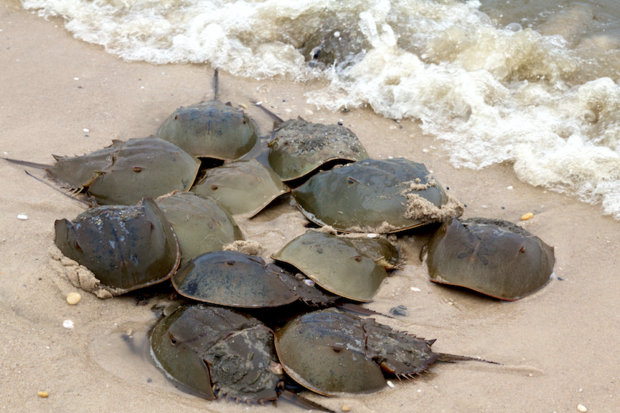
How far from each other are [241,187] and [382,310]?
1132mm

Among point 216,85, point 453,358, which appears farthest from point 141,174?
point 453,358

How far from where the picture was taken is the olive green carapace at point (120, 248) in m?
2.24

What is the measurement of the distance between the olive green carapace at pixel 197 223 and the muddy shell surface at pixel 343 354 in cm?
68

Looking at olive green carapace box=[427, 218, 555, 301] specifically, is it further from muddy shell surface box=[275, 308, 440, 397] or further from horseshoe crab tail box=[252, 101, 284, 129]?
horseshoe crab tail box=[252, 101, 284, 129]

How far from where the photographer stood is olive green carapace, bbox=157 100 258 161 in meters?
3.36

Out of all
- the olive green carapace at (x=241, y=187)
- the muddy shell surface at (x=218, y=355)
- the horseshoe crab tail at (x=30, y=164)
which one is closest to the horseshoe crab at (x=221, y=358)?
the muddy shell surface at (x=218, y=355)

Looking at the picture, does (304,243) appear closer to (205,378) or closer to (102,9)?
(205,378)

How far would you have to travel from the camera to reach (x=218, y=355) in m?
1.92

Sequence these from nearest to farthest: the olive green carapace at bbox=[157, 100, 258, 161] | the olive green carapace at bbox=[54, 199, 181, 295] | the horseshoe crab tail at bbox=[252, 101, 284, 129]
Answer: the olive green carapace at bbox=[54, 199, 181, 295] < the olive green carapace at bbox=[157, 100, 258, 161] < the horseshoe crab tail at bbox=[252, 101, 284, 129]

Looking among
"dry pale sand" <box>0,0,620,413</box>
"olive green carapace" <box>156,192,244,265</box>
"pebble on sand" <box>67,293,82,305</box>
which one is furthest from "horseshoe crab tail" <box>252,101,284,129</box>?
"pebble on sand" <box>67,293,82,305</box>

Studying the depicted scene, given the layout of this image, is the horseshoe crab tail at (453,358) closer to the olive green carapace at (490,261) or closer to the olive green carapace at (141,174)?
the olive green carapace at (490,261)

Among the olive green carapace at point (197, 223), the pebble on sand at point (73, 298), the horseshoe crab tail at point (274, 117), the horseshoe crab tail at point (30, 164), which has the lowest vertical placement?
the horseshoe crab tail at point (30, 164)

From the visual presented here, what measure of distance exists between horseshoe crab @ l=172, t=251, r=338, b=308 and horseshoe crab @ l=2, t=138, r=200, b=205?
0.80 metres

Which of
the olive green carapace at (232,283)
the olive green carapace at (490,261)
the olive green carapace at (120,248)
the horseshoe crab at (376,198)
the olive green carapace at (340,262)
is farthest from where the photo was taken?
the horseshoe crab at (376,198)
